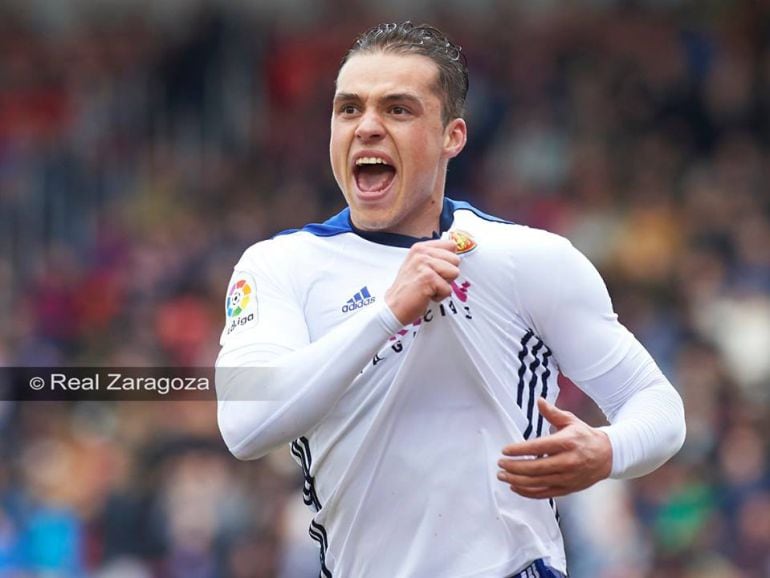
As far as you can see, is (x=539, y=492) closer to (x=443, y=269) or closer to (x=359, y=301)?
(x=443, y=269)

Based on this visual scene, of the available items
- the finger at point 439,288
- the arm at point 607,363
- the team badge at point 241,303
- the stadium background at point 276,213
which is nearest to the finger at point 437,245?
the finger at point 439,288

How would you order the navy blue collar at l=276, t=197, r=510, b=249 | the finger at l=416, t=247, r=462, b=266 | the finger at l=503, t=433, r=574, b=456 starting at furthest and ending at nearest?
the navy blue collar at l=276, t=197, r=510, b=249, the finger at l=416, t=247, r=462, b=266, the finger at l=503, t=433, r=574, b=456

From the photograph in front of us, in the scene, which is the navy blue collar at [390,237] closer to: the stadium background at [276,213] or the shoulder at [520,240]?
the shoulder at [520,240]

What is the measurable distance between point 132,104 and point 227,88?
97 cm

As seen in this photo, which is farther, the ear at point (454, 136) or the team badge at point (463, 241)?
the ear at point (454, 136)

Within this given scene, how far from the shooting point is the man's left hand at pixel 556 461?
378 centimetres

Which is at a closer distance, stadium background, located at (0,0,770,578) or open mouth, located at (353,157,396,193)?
open mouth, located at (353,157,396,193)

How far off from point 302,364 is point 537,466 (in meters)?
0.64

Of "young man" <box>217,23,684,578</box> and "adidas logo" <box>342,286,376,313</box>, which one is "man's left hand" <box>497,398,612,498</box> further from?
"adidas logo" <box>342,286,376,313</box>

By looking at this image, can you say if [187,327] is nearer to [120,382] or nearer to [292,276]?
[120,382]

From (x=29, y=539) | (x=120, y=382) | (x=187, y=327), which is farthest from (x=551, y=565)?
(x=187, y=327)

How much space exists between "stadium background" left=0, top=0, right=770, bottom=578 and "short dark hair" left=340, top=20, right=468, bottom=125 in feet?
16.7

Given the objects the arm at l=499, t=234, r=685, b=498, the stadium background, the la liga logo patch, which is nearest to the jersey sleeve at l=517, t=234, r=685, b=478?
the arm at l=499, t=234, r=685, b=498

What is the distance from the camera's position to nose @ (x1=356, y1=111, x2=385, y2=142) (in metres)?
4.23
